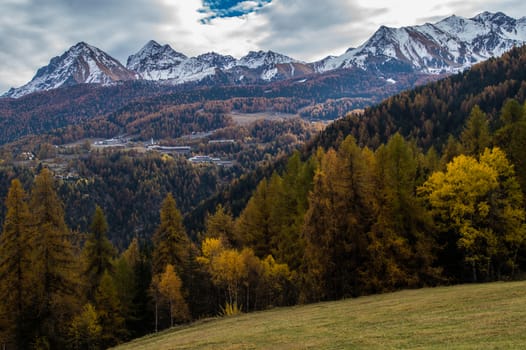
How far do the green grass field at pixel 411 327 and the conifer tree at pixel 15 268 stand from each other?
23.6 meters

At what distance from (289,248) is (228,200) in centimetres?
12688

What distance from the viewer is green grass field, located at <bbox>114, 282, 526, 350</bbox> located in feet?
56.9

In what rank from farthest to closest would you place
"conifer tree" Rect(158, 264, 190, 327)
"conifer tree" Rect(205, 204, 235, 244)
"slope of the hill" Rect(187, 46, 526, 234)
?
"slope of the hill" Rect(187, 46, 526, 234), "conifer tree" Rect(205, 204, 235, 244), "conifer tree" Rect(158, 264, 190, 327)

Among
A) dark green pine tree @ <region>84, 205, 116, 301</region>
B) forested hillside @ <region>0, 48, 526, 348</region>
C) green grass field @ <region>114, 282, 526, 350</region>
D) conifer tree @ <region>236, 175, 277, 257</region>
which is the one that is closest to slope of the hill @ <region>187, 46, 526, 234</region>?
conifer tree @ <region>236, 175, 277, 257</region>

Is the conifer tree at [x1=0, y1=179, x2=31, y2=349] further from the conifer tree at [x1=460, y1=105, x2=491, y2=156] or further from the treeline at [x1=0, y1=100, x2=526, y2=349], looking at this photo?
the conifer tree at [x1=460, y1=105, x2=491, y2=156]

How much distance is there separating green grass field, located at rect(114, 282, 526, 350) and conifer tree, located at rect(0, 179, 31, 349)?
2361 cm

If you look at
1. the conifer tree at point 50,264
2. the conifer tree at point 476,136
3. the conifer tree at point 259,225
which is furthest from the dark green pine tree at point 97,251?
the conifer tree at point 476,136

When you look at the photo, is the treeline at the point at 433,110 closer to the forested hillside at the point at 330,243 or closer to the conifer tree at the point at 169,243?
the forested hillside at the point at 330,243

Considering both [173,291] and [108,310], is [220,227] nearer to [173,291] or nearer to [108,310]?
[173,291]

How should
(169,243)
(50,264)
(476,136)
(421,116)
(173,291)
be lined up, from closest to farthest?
(50,264)
(476,136)
(173,291)
(169,243)
(421,116)

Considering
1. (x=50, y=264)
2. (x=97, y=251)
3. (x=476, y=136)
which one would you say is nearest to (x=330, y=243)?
(x=476, y=136)

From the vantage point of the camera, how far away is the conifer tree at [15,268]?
39.8m

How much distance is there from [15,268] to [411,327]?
119 ft

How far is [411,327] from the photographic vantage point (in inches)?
821
